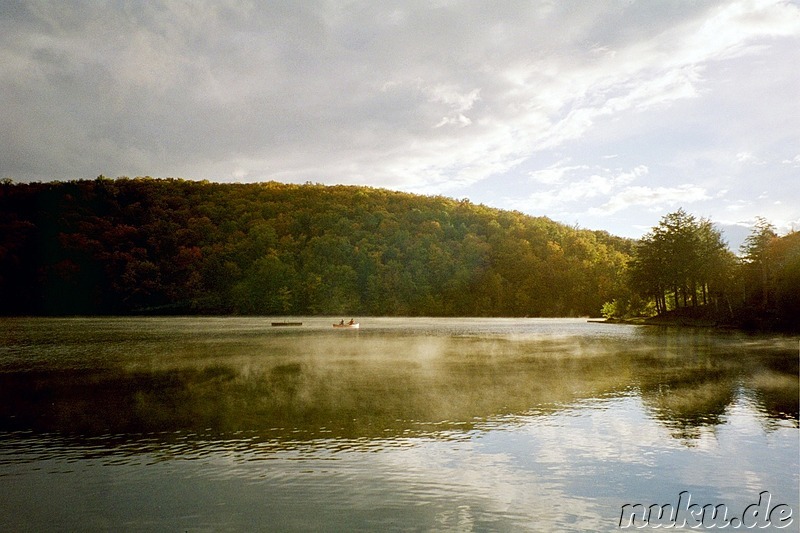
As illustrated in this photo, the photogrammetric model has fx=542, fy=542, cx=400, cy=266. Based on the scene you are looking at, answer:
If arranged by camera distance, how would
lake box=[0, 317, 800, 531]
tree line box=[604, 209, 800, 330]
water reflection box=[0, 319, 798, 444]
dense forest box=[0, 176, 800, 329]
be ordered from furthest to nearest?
dense forest box=[0, 176, 800, 329] < tree line box=[604, 209, 800, 330] < water reflection box=[0, 319, 798, 444] < lake box=[0, 317, 800, 531]

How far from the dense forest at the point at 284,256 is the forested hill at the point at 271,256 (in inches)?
13.3

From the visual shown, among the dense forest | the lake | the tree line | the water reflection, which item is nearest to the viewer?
the lake

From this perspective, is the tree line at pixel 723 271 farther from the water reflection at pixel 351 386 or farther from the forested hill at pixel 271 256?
the forested hill at pixel 271 256

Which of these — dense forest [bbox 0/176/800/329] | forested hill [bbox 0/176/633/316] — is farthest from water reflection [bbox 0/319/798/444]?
forested hill [bbox 0/176/633/316]

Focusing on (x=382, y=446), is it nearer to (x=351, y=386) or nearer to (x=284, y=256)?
(x=351, y=386)

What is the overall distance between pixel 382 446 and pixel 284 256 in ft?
444

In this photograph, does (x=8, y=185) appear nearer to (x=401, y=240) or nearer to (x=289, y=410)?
(x=401, y=240)

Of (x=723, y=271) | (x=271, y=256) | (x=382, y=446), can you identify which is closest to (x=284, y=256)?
(x=271, y=256)

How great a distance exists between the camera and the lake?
11094 millimetres

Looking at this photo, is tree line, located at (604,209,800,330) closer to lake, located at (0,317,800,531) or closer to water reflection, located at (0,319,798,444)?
water reflection, located at (0,319,798,444)

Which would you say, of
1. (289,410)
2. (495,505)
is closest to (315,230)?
(289,410)

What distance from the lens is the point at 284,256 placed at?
147375 mm

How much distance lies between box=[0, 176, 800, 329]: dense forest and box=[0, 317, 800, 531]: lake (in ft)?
261

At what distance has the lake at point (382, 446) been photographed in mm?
11094
